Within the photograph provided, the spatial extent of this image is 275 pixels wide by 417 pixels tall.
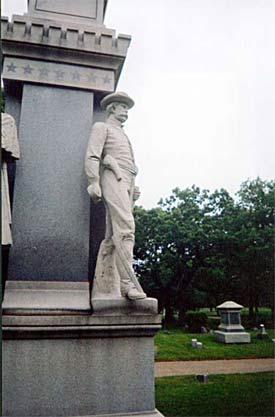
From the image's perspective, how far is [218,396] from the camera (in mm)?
9391

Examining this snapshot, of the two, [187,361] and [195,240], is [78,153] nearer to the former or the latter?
[187,361]

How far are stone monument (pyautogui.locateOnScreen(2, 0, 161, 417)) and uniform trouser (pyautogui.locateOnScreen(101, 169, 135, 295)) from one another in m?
0.03

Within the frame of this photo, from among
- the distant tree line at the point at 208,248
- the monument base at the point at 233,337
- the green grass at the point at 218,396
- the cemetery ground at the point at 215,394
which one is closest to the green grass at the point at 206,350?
the cemetery ground at the point at 215,394

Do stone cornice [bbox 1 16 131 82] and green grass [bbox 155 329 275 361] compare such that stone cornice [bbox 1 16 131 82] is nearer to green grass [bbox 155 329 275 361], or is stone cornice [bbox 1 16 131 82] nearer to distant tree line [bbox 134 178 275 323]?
green grass [bbox 155 329 275 361]

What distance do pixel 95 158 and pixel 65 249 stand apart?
1.15m

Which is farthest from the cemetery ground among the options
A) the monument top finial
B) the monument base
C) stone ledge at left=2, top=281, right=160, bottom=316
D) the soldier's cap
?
the monument top finial

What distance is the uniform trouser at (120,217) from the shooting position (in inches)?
191

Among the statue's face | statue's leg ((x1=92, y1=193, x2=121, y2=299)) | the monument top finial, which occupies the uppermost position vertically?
the monument top finial

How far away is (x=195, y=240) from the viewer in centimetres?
3362

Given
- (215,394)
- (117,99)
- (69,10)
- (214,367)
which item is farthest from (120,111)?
(214,367)

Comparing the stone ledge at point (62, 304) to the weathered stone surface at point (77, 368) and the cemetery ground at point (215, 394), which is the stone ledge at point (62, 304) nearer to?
the weathered stone surface at point (77, 368)

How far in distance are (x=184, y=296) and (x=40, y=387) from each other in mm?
30401

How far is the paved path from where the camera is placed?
43.9 feet

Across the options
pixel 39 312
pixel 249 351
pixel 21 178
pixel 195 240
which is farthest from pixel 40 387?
pixel 195 240
